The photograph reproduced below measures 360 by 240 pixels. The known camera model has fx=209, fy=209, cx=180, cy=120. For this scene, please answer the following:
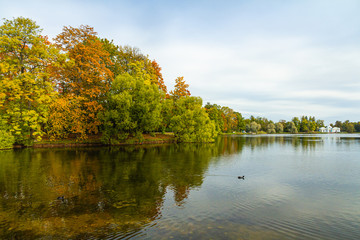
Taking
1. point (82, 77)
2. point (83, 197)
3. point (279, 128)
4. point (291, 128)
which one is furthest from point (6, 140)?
point (291, 128)

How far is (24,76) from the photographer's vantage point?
36250 millimetres

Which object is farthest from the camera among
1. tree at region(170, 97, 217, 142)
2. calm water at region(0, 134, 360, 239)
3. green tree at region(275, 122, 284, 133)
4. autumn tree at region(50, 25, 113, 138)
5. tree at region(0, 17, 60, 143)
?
green tree at region(275, 122, 284, 133)

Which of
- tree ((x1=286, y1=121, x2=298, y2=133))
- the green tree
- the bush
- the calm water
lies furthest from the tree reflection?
tree ((x1=286, y1=121, x2=298, y2=133))

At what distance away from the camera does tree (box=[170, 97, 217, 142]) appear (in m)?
53.8

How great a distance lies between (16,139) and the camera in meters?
38.1

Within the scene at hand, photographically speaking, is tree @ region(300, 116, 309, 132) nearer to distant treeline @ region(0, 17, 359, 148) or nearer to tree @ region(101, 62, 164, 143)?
distant treeline @ region(0, 17, 359, 148)

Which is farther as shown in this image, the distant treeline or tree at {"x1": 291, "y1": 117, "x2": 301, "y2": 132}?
tree at {"x1": 291, "y1": 117, "x2": 301, "y2": 132}

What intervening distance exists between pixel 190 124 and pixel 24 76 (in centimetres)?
3574

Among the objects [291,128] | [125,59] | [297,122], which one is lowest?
[291,128]

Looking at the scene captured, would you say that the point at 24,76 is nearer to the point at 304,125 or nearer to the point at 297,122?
the point at 297,122

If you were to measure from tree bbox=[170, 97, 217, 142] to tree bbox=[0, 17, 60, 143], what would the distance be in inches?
1126

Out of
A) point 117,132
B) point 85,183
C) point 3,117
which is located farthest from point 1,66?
point 85,183

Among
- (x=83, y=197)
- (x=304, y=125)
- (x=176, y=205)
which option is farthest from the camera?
→ (x=304, y=125)

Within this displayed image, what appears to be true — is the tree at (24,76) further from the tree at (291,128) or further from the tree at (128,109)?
the tree at (291,128)
